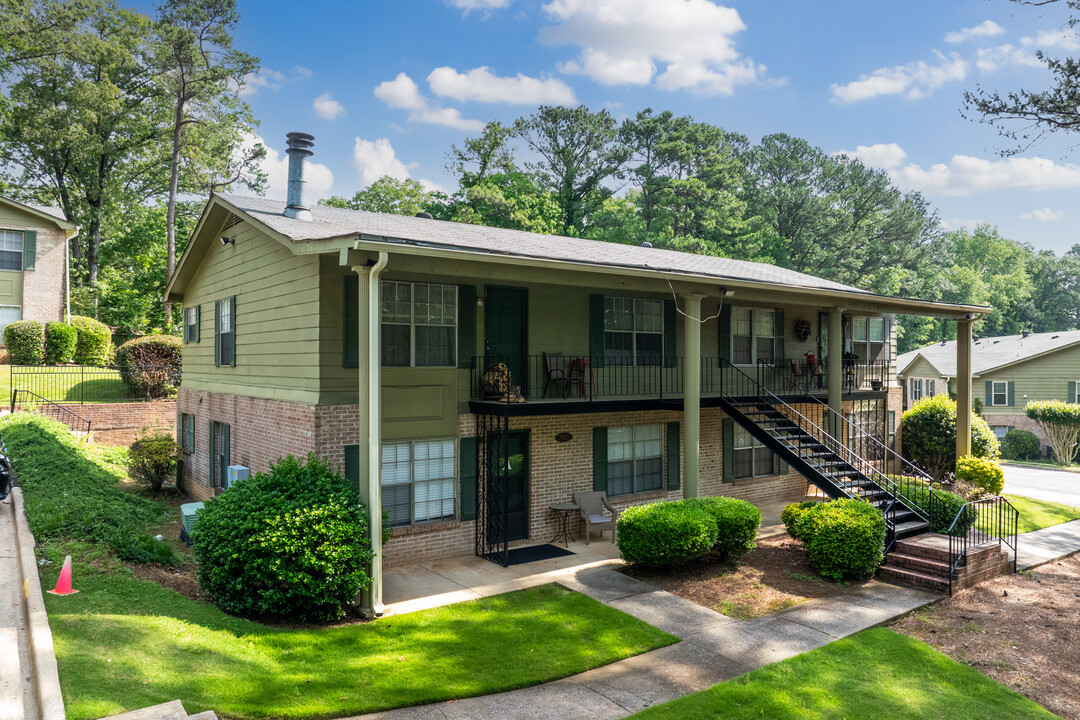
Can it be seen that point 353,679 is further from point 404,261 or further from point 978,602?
point 978,602

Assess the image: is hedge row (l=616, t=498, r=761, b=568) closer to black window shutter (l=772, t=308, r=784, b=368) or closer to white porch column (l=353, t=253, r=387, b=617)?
white porch column (l=353, t=253, r=387, b=617)

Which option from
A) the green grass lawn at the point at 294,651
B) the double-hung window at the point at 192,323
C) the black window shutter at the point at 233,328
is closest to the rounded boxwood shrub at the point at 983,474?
the green grass lawn at the point at 294,651

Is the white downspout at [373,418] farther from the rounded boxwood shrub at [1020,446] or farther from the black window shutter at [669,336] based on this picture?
the rounded boxwood shrub at [1020,446]

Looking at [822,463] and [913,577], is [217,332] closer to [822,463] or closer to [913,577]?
[822,463]

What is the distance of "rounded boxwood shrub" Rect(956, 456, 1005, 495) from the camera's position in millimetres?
15773

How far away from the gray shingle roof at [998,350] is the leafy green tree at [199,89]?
36.6 meters

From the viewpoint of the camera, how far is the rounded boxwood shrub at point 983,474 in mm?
15773

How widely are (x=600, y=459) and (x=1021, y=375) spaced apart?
30831 millimetres

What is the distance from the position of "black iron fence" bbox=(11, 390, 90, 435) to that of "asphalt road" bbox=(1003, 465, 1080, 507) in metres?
26.8

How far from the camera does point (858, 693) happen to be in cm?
663

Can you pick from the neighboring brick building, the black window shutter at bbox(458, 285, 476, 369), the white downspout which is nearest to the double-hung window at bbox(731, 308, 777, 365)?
the black window shutter at bbox(458, 285, 476, 369)

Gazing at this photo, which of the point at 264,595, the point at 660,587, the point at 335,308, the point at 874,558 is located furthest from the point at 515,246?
the point at 874,558

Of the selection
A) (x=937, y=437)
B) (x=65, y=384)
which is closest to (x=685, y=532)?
(x=937, y=437)

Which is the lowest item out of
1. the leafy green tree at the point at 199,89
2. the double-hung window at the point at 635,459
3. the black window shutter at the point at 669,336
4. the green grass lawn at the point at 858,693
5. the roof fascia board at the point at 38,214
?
the green grass lawn at the point at 858,693
